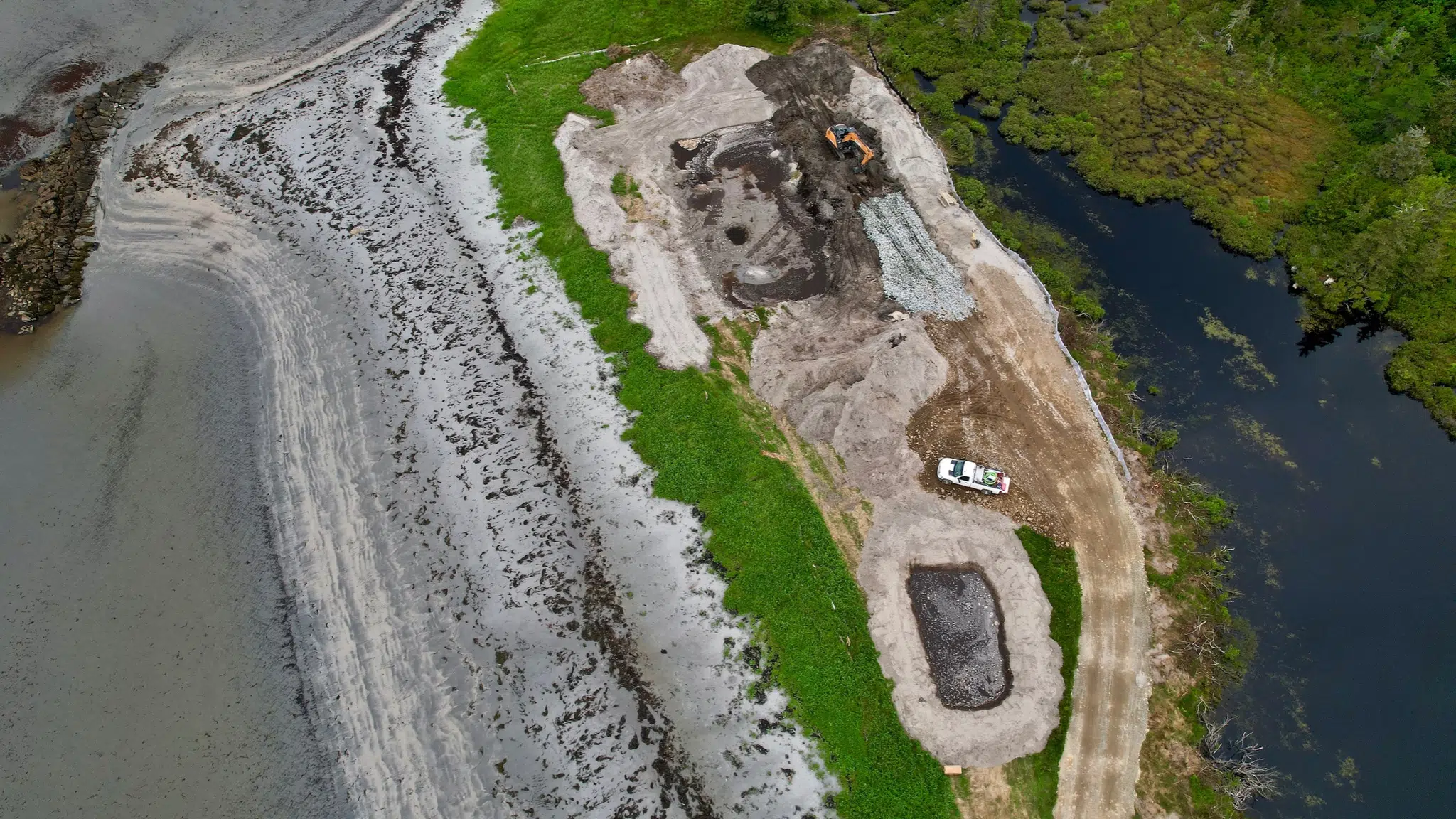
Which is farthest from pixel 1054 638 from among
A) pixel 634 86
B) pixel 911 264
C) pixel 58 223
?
pixel 58 223

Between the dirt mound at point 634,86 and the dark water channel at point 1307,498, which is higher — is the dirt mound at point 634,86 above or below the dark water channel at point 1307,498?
above

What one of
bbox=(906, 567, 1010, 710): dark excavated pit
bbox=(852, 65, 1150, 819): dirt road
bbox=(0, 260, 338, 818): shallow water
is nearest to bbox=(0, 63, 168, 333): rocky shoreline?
bbox=(0, 260, 338, 818): shallow water

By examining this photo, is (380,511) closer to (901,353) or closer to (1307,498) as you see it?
(901,353)

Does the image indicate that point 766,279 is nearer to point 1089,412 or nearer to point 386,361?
point 1089,412

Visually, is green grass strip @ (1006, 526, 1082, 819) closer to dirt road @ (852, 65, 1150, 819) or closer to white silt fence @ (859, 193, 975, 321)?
dirt road @ (852, 65, 1150, 819)

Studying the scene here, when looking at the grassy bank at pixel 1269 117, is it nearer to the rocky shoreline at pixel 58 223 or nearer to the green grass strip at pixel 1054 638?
the green grass strip at pixel 1054 638

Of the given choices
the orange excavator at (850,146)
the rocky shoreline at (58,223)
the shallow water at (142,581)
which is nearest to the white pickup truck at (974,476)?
the orange excavator at (850,146)

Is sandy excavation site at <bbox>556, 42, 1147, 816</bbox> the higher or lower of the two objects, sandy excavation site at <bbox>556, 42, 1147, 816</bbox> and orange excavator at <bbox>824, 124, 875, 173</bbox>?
the lower
